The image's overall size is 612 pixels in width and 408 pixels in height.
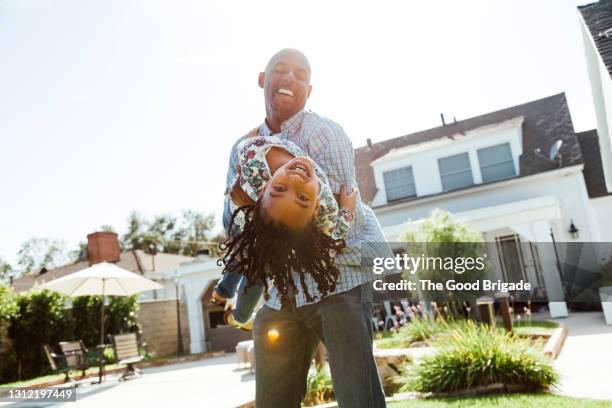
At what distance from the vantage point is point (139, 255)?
1261 inches

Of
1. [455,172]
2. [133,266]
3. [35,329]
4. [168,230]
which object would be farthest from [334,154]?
[168,230]

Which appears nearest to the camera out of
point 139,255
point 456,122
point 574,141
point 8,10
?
point 8,10

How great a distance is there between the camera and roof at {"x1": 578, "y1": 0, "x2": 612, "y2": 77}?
5.76 metres

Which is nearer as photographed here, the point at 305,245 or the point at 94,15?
the point at 305,245

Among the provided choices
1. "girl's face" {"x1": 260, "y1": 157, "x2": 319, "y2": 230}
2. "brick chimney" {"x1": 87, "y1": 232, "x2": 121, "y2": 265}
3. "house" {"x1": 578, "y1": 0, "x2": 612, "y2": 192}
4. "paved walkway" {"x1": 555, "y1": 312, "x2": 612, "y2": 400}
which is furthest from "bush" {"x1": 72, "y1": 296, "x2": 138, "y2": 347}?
"girl's face" {"x1": 260, "y1": 157, "x2": 319, "y2": 230}

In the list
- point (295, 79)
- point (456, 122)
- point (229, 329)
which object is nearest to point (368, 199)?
point (456, 122)

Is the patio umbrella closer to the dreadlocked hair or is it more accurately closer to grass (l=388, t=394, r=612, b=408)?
grass (l=388, t=394, r=612, b=408)

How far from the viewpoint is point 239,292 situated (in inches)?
77.0

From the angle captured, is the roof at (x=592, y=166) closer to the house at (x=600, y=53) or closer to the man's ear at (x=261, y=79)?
the house at (x=600, y=53)

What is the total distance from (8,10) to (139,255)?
30507 millimetres

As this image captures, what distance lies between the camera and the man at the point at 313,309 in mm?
1679

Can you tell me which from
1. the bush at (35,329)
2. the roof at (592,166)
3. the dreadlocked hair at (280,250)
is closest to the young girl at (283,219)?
the dreadlocked hair at (280,250)

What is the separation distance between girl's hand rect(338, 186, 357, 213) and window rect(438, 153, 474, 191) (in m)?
17.1

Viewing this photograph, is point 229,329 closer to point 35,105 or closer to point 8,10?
point 35,105
